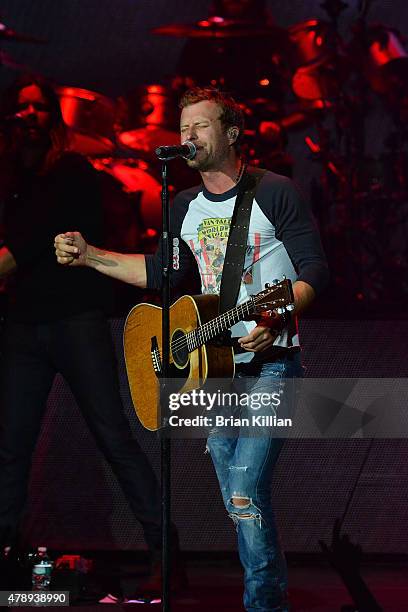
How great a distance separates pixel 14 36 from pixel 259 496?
15.5 ft

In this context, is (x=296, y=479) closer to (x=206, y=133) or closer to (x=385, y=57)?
(x=206, y=133)

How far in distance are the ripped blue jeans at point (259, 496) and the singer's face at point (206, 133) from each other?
2.47 ft

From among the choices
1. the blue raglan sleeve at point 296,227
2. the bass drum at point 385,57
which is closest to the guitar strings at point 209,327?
the blue raglan sleeve at point 296,227

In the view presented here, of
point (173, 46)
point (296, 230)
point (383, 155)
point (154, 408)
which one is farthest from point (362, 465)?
point (173, 46)

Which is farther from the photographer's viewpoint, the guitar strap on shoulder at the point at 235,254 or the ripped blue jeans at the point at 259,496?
the guitar strap on shoulder at the point at 235,254

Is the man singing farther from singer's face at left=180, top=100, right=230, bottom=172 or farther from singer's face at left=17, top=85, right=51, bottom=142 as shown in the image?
singer's face at left=17, top=85, right=51, bottom=142

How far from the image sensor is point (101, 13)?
7297 millimetres

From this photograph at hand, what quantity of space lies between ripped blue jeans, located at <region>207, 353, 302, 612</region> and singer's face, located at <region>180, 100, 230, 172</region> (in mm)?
752

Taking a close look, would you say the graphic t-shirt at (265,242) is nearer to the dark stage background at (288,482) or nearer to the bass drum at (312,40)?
the dark stage background at (288,482)

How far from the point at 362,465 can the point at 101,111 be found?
12.3ft

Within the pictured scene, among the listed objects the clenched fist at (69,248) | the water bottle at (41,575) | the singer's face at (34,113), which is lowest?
the water bottle at (41,575)

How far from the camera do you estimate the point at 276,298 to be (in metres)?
3.25

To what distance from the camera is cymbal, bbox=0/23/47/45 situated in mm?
7055

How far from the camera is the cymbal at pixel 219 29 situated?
712 centimetres
